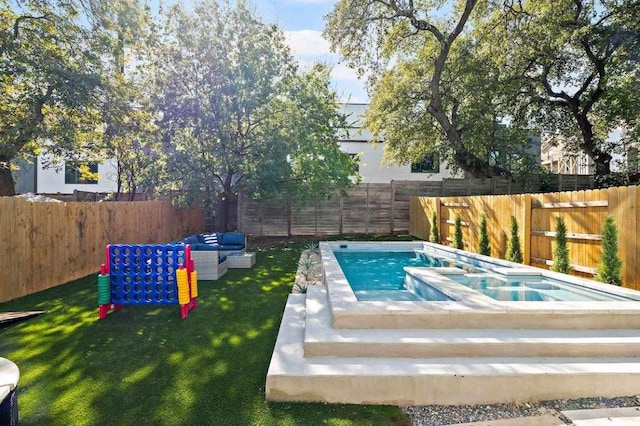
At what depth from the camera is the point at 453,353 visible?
11.1 feet

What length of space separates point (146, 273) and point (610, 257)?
7.34 meters

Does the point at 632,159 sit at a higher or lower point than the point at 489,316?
higher

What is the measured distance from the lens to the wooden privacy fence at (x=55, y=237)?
6.19 meters

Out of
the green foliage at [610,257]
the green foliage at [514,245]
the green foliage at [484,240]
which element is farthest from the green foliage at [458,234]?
the green foliage at [610,257]

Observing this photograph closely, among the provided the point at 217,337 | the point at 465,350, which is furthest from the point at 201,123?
the point at 465,350

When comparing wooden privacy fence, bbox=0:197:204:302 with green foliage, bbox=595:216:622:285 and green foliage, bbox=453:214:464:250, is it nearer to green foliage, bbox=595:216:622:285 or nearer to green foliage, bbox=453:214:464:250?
green foliage, bbox=453:214:464:250

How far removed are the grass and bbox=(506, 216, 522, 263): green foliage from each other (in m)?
5.57

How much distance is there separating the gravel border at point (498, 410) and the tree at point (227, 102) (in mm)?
9331

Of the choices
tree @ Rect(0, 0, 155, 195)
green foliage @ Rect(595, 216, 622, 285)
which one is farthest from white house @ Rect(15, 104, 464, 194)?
green foliage @ Rect(595, 216, 622, 285)

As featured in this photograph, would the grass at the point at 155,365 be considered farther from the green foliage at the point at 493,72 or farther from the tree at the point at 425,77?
the green foliage at the point at 493,72

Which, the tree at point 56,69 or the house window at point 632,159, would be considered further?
the house window at point 632,159

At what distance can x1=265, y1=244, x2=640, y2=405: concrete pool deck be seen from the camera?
296 cm

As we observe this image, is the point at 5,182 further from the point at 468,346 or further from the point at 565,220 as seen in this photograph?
the point at 565,220

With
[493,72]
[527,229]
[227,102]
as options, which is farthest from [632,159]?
[227,102]
